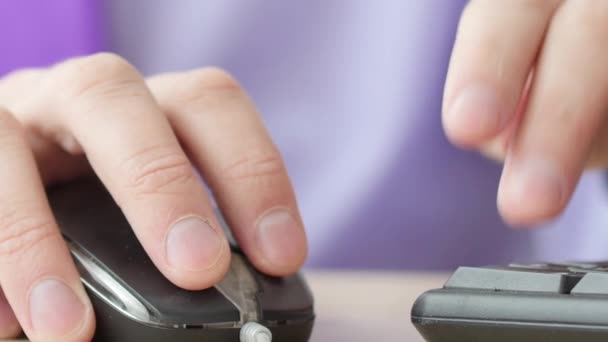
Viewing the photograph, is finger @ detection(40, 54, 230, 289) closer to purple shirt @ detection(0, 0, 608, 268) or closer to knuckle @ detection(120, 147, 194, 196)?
knuckle @ detection(120, 147, 194, 196)

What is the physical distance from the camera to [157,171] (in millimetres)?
463

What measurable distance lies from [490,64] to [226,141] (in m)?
0.18

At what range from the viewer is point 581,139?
0.39 metres

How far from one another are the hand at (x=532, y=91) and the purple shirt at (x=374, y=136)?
2.16 feet

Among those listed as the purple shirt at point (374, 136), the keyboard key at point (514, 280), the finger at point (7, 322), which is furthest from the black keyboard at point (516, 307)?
the purple shirt at point (374, 136)

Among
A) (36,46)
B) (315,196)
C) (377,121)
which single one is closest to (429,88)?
(377,121)

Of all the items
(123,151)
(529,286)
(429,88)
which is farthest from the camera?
(429,88)

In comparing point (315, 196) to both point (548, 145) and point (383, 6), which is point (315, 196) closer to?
point (383, 6)

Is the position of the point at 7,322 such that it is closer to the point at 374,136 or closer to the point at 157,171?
the point at 157,171

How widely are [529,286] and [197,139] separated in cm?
24

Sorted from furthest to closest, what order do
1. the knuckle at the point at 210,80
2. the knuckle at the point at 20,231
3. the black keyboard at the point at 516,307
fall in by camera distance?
the knuckle at the point at 210,80 → the knuckle at the point at 20,231 → the black keyboard at the point at 516,307

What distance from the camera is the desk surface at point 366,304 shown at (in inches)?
18.6

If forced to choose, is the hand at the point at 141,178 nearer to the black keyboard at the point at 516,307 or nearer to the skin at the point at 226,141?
the skin at the point at 226,141

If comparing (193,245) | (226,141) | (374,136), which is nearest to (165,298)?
(193,245)
